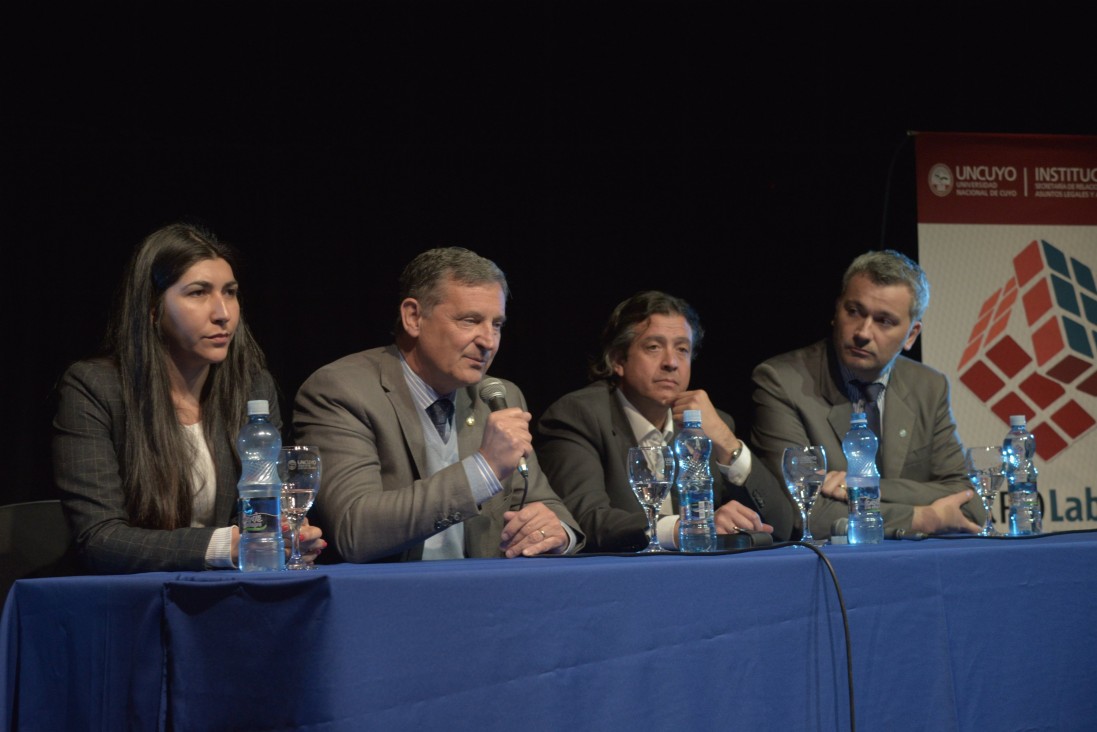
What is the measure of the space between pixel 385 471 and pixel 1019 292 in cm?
285

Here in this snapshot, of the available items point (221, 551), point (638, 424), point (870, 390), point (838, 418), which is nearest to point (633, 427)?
point (638, 424)

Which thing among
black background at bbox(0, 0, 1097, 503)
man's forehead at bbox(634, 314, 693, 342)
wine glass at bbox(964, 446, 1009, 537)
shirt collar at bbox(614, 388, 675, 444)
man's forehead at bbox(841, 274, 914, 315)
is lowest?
wine glass at bbox(964, 446, 1009, 537)

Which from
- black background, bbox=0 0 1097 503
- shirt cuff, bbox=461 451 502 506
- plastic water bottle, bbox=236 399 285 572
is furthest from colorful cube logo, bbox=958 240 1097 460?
plastic water bottle, bbox=236 399 285 572

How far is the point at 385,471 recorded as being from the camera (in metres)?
2.68

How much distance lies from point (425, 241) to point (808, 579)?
8.19 ft

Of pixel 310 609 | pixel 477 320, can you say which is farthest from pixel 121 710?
pixel 477 320

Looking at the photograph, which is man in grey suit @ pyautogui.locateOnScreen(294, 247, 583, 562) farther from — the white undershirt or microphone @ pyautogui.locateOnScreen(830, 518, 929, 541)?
microphone @ pyautogui.locateOnScreen(830, 518, 929, 541)

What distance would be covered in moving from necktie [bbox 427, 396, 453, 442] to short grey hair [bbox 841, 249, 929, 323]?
1.41 meters

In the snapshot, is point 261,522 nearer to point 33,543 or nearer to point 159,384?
point 159,384

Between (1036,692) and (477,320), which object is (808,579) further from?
(477,320)

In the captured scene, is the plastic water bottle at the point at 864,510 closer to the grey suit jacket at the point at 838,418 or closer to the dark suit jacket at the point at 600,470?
the dark suit jacket at the point at 600,470

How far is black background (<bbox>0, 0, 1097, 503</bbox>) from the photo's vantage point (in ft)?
12.4

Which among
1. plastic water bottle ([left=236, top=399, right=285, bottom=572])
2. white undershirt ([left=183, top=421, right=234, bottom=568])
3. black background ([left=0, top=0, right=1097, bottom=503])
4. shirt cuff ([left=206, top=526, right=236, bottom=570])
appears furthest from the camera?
black background ([left=0, top=0, right=1097, bottom=503])

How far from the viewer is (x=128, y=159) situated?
3.82m
